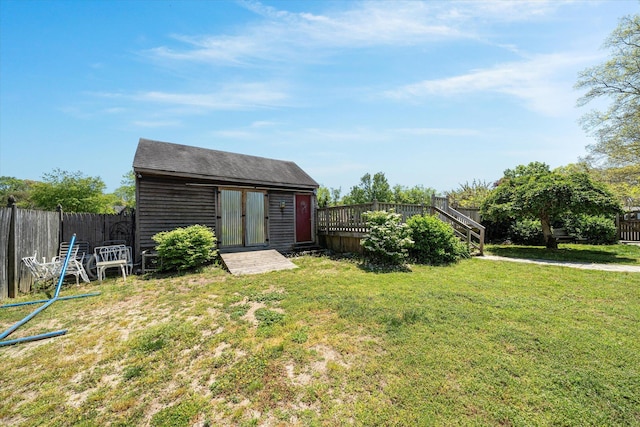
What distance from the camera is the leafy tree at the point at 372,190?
22.9 metres

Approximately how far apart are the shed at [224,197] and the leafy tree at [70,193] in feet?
46.8

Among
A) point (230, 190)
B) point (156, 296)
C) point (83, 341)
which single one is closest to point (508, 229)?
point (230, 190)

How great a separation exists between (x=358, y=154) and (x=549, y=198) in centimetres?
1257

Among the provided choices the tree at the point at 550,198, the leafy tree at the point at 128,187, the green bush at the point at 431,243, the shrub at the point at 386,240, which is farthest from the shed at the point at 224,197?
the leafy tree at the point at 128,187

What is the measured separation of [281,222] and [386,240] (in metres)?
4.80

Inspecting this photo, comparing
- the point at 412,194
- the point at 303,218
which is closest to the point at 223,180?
the point at 303,218

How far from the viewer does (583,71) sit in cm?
1338

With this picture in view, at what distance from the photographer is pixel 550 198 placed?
30.8 feet

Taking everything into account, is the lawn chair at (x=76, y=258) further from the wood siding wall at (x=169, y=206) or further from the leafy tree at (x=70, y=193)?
the leafy tree at (x=70, y=193)

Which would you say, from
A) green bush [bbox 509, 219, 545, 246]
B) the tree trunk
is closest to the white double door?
the tree trunk

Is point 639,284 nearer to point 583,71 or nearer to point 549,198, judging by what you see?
point 549,198

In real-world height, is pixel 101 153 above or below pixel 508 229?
above

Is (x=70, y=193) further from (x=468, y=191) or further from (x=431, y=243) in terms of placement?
(x=468, y=191)

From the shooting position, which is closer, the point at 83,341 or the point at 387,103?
the point at 83,341
